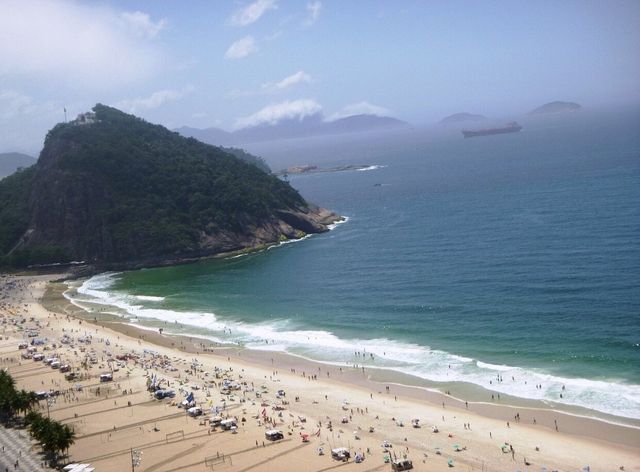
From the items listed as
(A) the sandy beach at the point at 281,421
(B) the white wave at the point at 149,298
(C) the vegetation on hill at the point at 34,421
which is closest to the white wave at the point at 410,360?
(A) the sandy beach at the point at 281,421

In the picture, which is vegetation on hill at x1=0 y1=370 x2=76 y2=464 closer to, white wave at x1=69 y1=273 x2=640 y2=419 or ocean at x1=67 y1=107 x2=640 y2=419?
white wave at x1=69 y1=273 x2=640 y2=419

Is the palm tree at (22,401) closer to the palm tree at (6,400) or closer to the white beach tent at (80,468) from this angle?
the palm tree at (6,400)

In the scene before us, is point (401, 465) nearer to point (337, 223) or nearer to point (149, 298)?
point (149, 298)

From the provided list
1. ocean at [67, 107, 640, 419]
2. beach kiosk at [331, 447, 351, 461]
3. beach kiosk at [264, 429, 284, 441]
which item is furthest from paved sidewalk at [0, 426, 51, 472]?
ocean at [67, 107, 640, 419]

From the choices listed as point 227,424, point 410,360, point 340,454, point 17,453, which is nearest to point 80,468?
point 17,453

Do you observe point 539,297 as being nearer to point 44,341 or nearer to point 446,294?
point 446,294

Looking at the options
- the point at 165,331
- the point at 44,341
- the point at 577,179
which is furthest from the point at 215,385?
the point at 577,179
